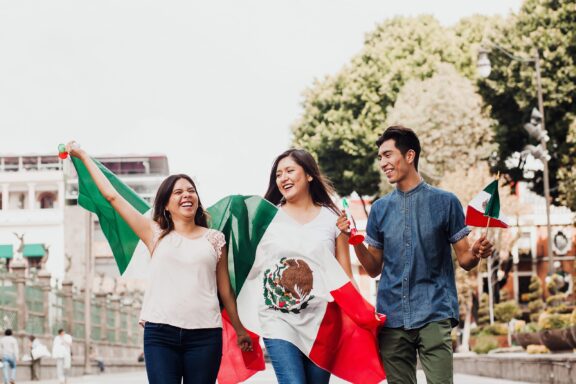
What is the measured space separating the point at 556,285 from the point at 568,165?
420 inches

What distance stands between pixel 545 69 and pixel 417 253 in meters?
36.1

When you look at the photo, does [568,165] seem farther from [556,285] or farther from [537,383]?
[537,383]

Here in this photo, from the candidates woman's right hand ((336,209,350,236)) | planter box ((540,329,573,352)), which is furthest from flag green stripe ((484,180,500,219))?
planter box ((540,329,573,352))

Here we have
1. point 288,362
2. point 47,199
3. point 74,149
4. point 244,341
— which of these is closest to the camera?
point 288,362

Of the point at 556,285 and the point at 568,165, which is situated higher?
the point at 568,165

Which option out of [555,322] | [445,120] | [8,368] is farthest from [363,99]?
[555,322]

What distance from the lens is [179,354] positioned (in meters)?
6.75

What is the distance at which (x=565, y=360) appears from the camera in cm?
1745

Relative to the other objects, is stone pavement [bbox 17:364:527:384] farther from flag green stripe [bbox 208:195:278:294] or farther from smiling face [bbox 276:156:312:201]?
smiling face [bbox 276:156:312:201]

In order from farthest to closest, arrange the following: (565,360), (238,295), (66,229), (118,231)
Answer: (66,229)
(565,360)
(118,231)
(238,295)

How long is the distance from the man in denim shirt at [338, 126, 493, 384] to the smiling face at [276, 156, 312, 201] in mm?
547

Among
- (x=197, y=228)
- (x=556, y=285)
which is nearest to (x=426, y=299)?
(x=197, y=228)

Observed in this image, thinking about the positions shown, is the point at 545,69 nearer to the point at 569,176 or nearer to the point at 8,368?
the point at 569,176

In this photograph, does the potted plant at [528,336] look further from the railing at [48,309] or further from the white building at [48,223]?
the white building at [48,223]
